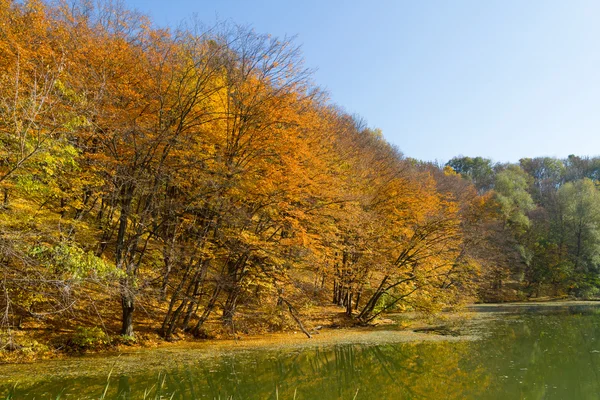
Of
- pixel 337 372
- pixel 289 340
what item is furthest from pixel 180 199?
pixel 337 372

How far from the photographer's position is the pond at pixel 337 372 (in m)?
8.07

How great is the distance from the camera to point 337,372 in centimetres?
1034

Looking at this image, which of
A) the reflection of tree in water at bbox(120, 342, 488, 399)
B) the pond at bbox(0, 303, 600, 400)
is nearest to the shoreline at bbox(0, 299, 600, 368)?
the pond at bbox(0, 303, 600, 400)

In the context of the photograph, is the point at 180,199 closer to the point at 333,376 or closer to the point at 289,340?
the point at 289,340

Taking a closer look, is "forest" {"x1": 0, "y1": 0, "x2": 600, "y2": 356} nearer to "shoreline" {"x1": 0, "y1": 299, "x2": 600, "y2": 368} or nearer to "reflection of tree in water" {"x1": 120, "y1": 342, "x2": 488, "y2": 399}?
"shoreline" {"x1": 0, "y1": 299, "x2": 600, "y2": 368}

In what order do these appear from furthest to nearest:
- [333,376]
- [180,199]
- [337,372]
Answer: [180,199] < [337,372] < [333,376]

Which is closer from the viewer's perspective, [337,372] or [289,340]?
[337,372]

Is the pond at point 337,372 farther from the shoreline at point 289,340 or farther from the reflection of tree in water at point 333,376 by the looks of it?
the shoreline at point 289,340

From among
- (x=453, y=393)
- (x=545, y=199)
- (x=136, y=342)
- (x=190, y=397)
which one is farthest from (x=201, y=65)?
(x=545, y=199)

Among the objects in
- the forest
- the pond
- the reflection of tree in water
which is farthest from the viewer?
the forest

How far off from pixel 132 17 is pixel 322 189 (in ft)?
38.4

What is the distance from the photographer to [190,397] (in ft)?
25.5

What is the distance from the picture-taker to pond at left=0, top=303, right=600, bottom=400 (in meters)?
8.07

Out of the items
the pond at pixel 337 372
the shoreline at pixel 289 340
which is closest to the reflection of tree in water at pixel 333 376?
the pond at pixel 337 372
